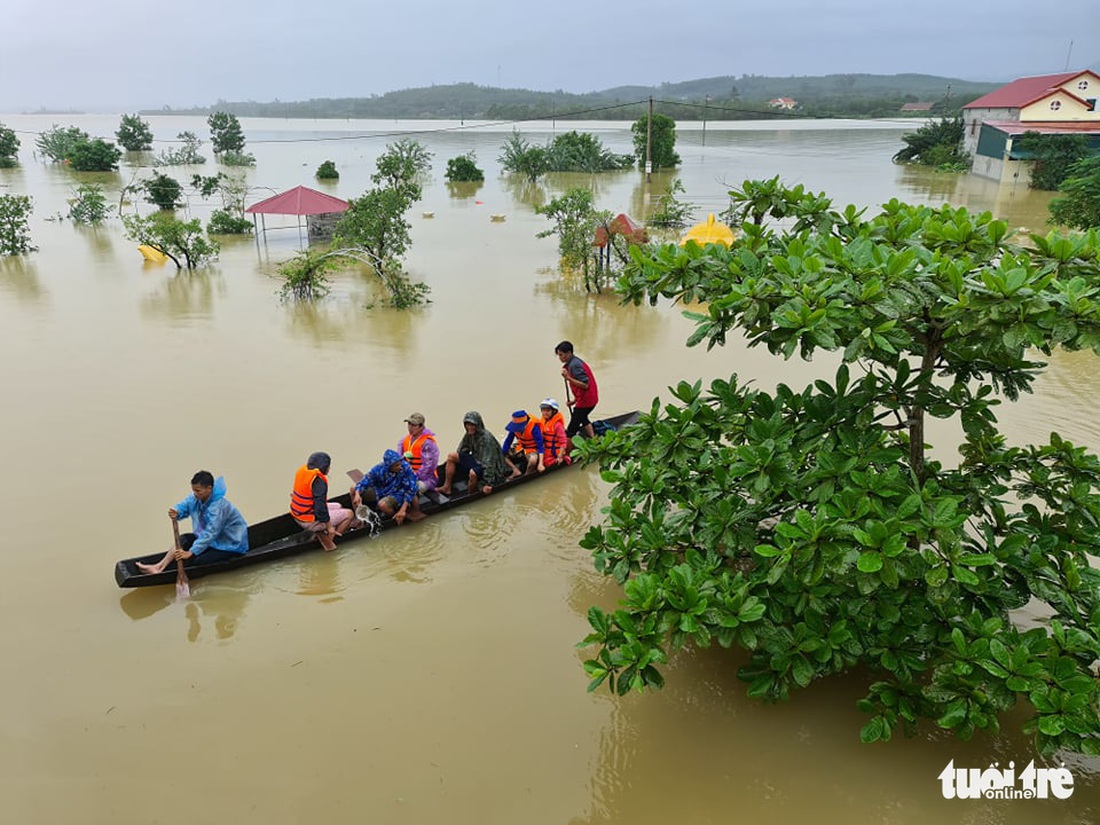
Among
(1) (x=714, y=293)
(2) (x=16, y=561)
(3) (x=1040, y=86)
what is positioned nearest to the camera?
(1) (x=714, y=293)

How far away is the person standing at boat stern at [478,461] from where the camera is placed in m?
7.46

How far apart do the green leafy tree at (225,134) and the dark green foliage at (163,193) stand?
25032 millimetres

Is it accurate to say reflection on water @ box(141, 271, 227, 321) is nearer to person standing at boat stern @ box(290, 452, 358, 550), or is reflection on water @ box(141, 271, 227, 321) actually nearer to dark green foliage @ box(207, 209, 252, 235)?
dark green foliage @ box(207, 209, 252, 235)

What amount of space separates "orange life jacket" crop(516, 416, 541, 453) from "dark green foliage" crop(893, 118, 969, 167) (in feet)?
127

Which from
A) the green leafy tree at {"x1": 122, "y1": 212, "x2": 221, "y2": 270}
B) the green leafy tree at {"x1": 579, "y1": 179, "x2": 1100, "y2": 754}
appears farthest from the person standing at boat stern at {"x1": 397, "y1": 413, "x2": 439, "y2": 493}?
the green leafy tree at {"x1": 122, "y1": 212, "x2": 221, "y2": 270}

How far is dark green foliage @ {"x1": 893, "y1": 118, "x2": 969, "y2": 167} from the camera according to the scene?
130 feet

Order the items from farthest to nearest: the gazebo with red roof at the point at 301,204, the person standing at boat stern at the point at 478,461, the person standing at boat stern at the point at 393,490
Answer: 1. the gazebo with red roof at the point at 301,204
2. the person standing at boat stern at the point at 478,461
3. the person standing at boat stern at the point at 393,490

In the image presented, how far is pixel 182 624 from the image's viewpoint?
5.83 m

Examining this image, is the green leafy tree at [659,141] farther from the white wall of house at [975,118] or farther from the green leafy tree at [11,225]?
the green leafy tree at [11,225]

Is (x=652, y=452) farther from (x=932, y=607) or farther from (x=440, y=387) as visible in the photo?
(x=440, y=387)

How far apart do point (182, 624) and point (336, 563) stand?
1275 millimetres

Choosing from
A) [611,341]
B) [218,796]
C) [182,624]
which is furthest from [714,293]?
[611,341]

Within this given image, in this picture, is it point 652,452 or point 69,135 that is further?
point 69,135

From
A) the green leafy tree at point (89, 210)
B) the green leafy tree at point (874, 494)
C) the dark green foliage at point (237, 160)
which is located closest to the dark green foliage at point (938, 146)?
the green leafy tree at point (89, 210)
